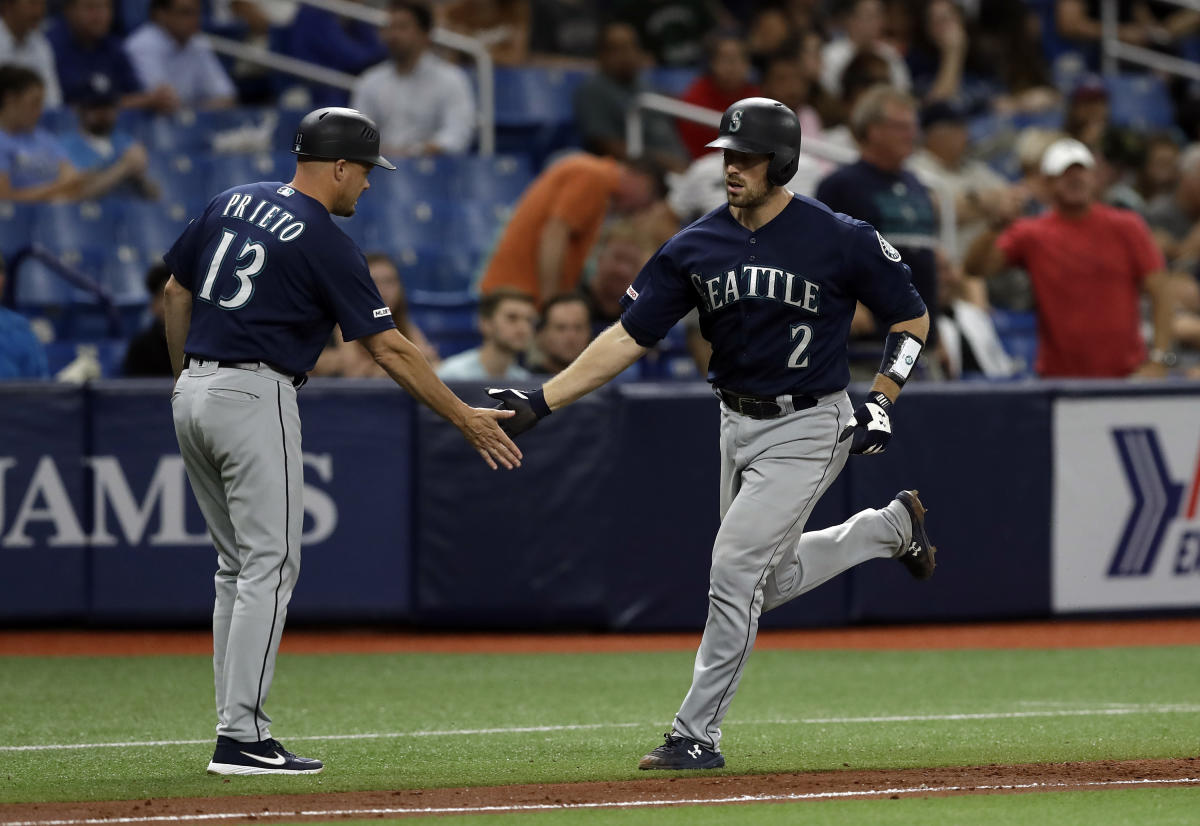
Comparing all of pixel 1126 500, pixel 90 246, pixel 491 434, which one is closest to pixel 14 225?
pixel 90 246

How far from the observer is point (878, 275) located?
241 inches

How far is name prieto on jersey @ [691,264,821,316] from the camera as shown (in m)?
5.99

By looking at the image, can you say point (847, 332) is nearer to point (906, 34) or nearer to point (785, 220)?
point (785, 220)

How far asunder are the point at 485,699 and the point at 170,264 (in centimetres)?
274

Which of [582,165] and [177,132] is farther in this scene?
[177,132]

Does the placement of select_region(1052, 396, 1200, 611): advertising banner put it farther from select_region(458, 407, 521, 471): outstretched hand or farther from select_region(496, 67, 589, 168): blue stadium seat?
select_region(496, 67, 589, 168): blue stadium seat

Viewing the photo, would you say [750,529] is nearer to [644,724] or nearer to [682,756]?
[682,756]

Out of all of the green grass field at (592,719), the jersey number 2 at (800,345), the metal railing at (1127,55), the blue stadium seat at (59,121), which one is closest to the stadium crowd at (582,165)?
the blue stadium seat at (59,121)

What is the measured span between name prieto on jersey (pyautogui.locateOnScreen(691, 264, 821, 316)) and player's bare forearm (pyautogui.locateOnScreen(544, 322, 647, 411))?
1.21ft

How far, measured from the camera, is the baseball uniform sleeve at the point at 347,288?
19.0ft

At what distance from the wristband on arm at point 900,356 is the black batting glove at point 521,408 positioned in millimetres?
1158

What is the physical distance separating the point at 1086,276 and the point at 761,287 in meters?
5.10

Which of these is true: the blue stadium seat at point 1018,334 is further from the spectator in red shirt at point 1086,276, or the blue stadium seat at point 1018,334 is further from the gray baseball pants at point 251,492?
the gray baseball pants at point 251,492

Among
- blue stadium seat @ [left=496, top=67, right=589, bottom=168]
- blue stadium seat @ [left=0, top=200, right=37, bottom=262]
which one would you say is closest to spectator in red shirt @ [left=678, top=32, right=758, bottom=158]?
blue stadium seat @ [left=496, top=67, right=589, bottom=168]
